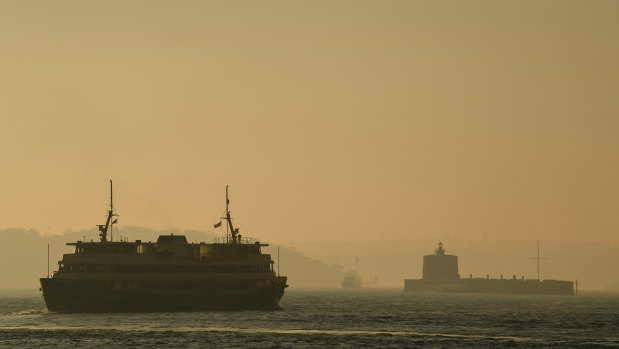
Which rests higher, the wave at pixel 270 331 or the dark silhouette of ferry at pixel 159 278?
the dark silhouette of ferry at pixel 159 278

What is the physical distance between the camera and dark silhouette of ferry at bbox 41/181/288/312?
4094 inches

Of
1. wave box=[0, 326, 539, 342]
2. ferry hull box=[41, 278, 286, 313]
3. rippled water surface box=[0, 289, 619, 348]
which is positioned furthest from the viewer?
ferry hull box=[41, 278, 286, 313]

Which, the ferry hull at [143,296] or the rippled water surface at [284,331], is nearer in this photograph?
the rippled water surface at [284,331]

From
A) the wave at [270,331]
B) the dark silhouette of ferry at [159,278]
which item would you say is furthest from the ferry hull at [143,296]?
the wave at [270,331]

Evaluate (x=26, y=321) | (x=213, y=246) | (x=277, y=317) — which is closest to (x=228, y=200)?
(x=213, y=246)

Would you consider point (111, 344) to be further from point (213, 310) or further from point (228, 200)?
point (228, 200)

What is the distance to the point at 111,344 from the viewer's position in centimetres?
7200

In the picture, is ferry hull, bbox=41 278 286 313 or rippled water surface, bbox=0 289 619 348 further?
ferry hull, bbox=41 278 286 313

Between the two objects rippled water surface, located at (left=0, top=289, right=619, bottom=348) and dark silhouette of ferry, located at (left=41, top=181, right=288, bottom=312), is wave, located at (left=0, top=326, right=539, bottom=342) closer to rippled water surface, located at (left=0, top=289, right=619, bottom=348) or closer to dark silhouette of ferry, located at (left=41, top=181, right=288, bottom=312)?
rippled water surface, located at (left=0, top=289, right=619, bottom=348)

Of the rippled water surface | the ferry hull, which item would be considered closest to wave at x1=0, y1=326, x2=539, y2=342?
the rippled water surface

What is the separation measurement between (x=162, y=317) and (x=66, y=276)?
12.6 meters

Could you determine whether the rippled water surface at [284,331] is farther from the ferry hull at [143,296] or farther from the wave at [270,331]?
the ferry hull at [143,296]

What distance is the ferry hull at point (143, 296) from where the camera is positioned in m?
104

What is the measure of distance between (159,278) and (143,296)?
244 centimetres
